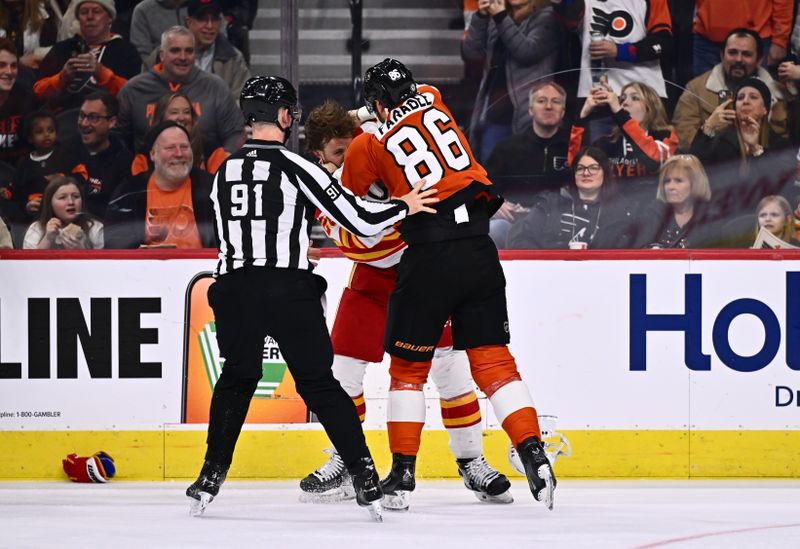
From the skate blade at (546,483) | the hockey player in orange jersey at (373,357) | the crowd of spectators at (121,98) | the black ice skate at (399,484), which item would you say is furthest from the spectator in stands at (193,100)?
the skate blade at (546,483)

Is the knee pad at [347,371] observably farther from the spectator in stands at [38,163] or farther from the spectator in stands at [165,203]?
the spectator in stands at [38,163]

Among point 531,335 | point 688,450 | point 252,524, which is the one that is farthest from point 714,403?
point 252,524

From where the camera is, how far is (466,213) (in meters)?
3.67

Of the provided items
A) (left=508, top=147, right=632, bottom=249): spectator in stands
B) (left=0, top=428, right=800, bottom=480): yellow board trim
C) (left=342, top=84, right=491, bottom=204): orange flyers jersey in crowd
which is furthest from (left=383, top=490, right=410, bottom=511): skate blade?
(left=508, top=147, right=632, bottom=249): spectator in stands

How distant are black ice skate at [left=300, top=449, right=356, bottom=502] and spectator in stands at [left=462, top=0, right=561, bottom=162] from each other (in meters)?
1.97

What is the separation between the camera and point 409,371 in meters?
3.76

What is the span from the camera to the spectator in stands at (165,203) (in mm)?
5367

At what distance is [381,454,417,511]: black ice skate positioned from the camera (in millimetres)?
3711

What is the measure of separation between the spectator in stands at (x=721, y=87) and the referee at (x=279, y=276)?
7.81 ft

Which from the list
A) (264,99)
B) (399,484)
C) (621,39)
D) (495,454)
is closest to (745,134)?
(621,39)

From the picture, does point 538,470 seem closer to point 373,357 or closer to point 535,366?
point 373,357

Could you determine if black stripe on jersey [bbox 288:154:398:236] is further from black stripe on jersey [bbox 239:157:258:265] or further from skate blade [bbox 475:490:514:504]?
skate blade [bbox 475:490:514:504]

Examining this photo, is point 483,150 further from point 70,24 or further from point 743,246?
point 70,24

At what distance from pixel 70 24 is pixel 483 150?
1891 millimetres
